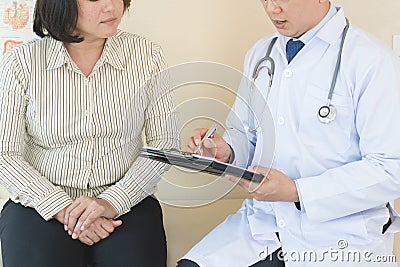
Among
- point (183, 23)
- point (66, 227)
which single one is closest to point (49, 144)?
point (66, 227)

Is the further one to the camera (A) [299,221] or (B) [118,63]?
(B) [118,63]

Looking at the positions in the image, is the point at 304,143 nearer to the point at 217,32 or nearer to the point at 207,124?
the point at 207,124

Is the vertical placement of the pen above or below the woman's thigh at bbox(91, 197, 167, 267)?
above

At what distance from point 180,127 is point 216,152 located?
20 centimetres

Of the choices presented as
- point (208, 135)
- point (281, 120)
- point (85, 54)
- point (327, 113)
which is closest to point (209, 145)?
point (208, 135)

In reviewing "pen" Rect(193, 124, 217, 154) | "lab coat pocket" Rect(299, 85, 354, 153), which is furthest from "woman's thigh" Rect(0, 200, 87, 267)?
"lab coat pocket" Rect(299, 85, 354, 153)

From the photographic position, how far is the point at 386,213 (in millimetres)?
1460

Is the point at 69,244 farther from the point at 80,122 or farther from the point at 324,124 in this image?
the point at 324,124

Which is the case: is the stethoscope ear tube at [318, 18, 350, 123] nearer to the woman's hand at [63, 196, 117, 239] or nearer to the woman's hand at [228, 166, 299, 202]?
the woman's hand at [228, 166, 299, 202]

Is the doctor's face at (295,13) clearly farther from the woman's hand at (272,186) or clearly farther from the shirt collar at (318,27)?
the woman's hand at (272,186)

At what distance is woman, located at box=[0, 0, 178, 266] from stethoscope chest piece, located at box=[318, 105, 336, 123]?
17.2 inches

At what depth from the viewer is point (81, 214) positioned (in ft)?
5.16

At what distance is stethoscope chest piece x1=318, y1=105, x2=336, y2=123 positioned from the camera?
56.3 inches

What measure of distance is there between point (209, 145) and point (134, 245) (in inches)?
12.0
